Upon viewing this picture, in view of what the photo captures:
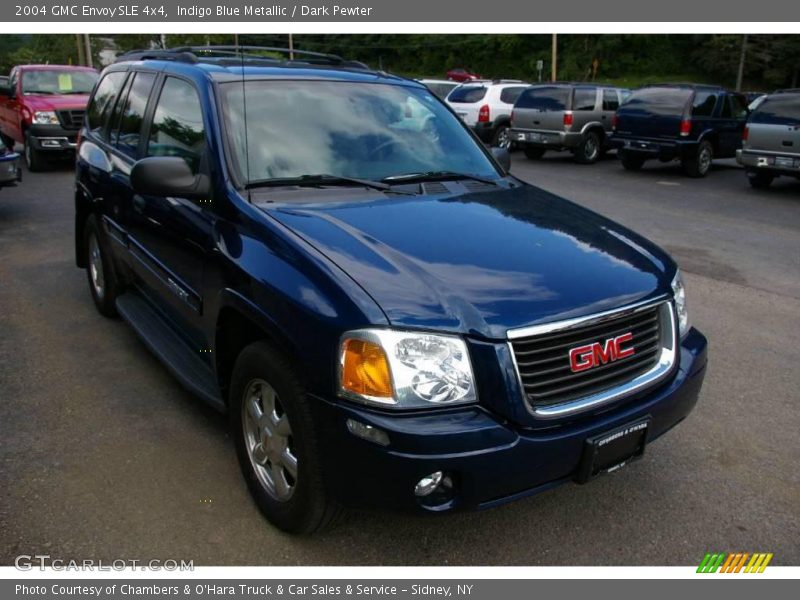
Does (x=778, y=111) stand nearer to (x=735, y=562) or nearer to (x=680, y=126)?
(x=680, y=126)

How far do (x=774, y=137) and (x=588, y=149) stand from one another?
5.25 metres

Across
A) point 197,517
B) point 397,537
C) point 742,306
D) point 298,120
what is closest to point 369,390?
point 397,537

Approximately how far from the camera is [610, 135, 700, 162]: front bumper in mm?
14852

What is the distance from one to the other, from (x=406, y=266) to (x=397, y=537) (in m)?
1.15

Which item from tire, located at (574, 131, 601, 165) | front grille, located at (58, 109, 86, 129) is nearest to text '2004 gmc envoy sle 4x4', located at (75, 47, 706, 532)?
front grille, located at (58, 109, 86, 129)

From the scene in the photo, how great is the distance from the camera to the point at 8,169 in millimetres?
8984

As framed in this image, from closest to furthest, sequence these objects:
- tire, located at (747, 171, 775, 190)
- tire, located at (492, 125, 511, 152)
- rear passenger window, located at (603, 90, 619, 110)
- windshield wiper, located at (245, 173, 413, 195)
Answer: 1. windshield wiper, located at (245, 173, 413, 195)
2. tire, located at (747, 171, 775, 190)
3. rear passenger window, located at (603, 90, 619, 110)
4. tire, located at (492, 125, 511, 152)

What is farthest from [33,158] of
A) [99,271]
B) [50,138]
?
[99,271]

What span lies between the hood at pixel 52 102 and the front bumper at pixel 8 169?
193 inches

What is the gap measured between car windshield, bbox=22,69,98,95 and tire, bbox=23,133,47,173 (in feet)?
3.87

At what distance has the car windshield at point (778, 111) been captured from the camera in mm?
12406

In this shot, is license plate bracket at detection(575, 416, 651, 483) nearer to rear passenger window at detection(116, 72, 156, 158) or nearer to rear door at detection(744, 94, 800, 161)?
rear passenger window at detection(116, 72, 156, 158)

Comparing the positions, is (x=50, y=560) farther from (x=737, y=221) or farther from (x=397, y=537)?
(x=737, y=221)

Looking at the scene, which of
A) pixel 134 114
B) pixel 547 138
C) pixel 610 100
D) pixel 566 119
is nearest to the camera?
pixel 134 114
